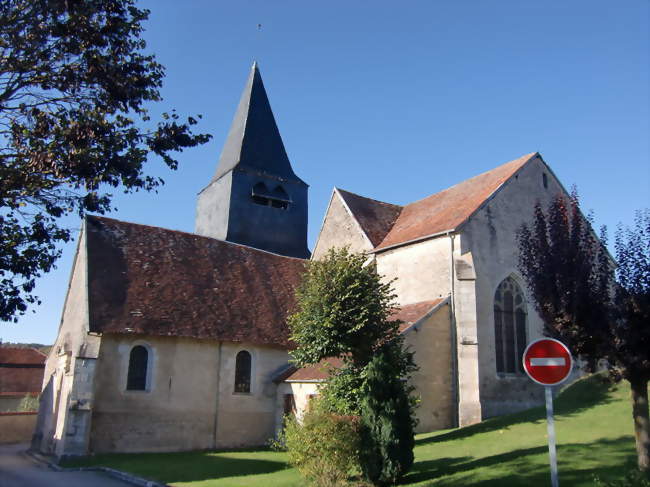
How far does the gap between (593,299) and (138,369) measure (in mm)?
14690

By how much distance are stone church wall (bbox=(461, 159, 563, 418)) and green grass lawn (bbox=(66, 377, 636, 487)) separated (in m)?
1.59

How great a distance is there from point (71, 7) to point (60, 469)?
1246cm

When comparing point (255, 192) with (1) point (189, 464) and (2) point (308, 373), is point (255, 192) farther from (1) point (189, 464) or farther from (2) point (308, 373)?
(1) point (189, 464)

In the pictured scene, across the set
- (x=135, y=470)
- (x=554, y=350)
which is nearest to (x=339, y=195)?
(x=135, y=470)

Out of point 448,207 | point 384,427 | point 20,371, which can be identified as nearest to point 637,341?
point 384,427

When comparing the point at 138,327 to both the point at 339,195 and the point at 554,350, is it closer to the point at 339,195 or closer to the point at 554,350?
the point at 339,195

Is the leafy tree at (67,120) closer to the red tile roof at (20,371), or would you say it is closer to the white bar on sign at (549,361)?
the white bar on sign at (549,361)

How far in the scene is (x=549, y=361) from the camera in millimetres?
7164

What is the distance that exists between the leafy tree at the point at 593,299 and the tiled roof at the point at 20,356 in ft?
130

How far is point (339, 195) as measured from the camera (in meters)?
26.3

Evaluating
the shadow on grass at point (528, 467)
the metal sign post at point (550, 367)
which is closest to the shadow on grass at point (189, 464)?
the shadow on grass at point (528, 467)

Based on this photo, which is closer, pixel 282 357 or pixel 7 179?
pixel 7 179

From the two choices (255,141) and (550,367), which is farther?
(255,141)

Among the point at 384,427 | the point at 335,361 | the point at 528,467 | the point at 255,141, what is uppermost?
the point at 255,141
